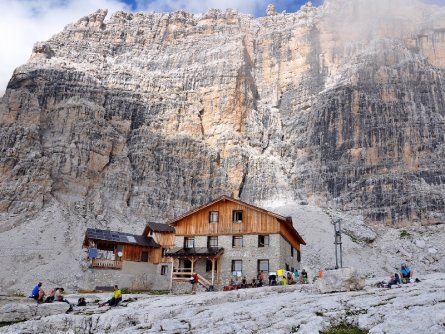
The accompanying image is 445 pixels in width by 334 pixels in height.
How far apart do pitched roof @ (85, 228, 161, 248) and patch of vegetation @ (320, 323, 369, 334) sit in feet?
131

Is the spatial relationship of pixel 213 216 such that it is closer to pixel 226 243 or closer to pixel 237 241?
pixel 226 243

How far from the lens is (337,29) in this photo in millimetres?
138250

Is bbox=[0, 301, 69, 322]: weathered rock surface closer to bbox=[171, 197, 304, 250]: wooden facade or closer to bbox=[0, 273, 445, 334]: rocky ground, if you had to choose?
bbox=[0, 273, 445, 334]: rocky ground

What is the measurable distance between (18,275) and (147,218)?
33.1 meters

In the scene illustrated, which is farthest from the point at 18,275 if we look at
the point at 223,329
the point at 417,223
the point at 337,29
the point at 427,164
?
the point at 337,29

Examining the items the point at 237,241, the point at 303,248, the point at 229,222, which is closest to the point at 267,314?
the point at 237,241

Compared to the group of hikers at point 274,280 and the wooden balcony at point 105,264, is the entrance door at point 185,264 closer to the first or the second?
the group of hikers at point 274,280

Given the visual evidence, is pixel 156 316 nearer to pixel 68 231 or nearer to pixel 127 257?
pixel 127 257

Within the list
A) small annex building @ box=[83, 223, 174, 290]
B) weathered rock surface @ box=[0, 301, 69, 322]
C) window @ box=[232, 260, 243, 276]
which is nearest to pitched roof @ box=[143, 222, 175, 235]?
small annex building @ box=[83, 223, 174, 290]

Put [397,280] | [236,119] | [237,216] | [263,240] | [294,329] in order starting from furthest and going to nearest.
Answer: [236,119] < [237,216] < [263,240] < [397,280] < [294,329]

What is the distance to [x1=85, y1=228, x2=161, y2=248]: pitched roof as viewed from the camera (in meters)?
53.9

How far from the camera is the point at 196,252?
4484cm

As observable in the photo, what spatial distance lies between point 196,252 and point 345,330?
2836cm

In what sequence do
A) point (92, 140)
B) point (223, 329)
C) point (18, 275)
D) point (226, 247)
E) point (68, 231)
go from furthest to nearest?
point (92, 140) → point (68, 231) → point (18, 275) → point (226, 247) → point (223, 329)
